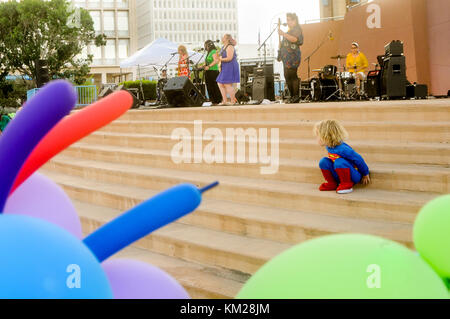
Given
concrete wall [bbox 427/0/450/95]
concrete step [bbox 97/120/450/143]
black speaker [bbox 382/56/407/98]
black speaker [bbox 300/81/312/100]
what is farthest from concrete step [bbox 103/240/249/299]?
concrete wall [bbox 427/0/450/95]

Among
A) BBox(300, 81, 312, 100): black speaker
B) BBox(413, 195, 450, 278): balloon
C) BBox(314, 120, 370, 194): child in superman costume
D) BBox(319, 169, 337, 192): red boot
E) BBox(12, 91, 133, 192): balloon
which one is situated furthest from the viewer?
BBox(300, 81, 312, 100): black speaker

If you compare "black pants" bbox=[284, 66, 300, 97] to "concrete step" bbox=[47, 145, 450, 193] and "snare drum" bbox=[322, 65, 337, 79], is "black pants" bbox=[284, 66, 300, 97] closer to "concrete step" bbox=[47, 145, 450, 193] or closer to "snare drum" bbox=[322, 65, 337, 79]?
"snare drum" bbox=[322, 65, 337, 79]

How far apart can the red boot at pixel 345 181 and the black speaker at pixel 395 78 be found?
20.5 feet

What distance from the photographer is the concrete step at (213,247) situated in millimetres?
Result: 4207

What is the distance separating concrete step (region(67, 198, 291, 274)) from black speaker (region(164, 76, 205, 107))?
23.5ft

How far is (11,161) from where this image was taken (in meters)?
1.18

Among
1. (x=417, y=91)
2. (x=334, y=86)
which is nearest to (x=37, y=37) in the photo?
(x=334, y=86)

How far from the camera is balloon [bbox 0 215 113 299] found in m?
0.98

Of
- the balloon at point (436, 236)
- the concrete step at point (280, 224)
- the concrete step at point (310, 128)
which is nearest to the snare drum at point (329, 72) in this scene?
the concrete step at point (310, 128)

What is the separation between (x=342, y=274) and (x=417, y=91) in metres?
10.7

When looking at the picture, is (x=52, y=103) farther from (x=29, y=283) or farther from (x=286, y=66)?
(x=286, y=66)

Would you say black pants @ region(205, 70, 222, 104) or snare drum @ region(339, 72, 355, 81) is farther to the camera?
snare drum @ region(339, 72, 355, 81)

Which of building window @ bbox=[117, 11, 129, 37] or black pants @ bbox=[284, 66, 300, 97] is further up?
building window @ bbox=[117, 11, 129, 37]
